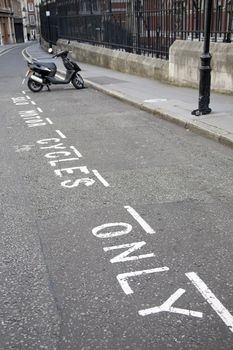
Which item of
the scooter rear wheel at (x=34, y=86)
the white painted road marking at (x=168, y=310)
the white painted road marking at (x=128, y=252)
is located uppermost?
the white painted road marking at (x=168, y=310)

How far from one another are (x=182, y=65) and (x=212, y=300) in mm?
11159

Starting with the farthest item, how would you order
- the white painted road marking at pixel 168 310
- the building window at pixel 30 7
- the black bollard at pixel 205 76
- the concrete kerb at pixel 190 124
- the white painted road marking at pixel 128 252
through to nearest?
the building window at pixel 30 7 < the black bollard at pixel 205 76 < the concrete kerb at pixel 190 124 < the white painted road marking at pixel 128 252 < the white painted road marking at pixel 168 310

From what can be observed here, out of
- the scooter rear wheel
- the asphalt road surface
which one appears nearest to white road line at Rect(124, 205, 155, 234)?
the asphalt road surface

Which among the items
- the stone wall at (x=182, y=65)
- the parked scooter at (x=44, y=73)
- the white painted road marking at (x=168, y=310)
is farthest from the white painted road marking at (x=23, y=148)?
the parked scooter at (x=44, y=73)

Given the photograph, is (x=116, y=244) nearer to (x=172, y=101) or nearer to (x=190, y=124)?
(x=190, y=124)

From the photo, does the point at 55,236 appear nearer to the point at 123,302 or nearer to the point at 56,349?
the point at 123,302

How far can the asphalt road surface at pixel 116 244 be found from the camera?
121 inches

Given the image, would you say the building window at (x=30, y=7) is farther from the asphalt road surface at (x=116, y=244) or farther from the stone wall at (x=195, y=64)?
the asphalt road surface at (x=116, y=244)

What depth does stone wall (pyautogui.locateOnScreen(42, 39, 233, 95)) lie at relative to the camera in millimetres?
11633

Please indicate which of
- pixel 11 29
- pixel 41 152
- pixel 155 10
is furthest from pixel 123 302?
pixel 11 29

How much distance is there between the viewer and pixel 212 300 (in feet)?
11.0

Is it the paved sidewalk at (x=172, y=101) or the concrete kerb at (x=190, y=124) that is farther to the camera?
the paved sidewalk at (x=172, y=101)

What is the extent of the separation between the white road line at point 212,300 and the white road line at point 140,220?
898 mm

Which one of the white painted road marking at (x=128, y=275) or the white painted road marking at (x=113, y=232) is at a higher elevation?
the white painted road marking at (x=128, y=275)
